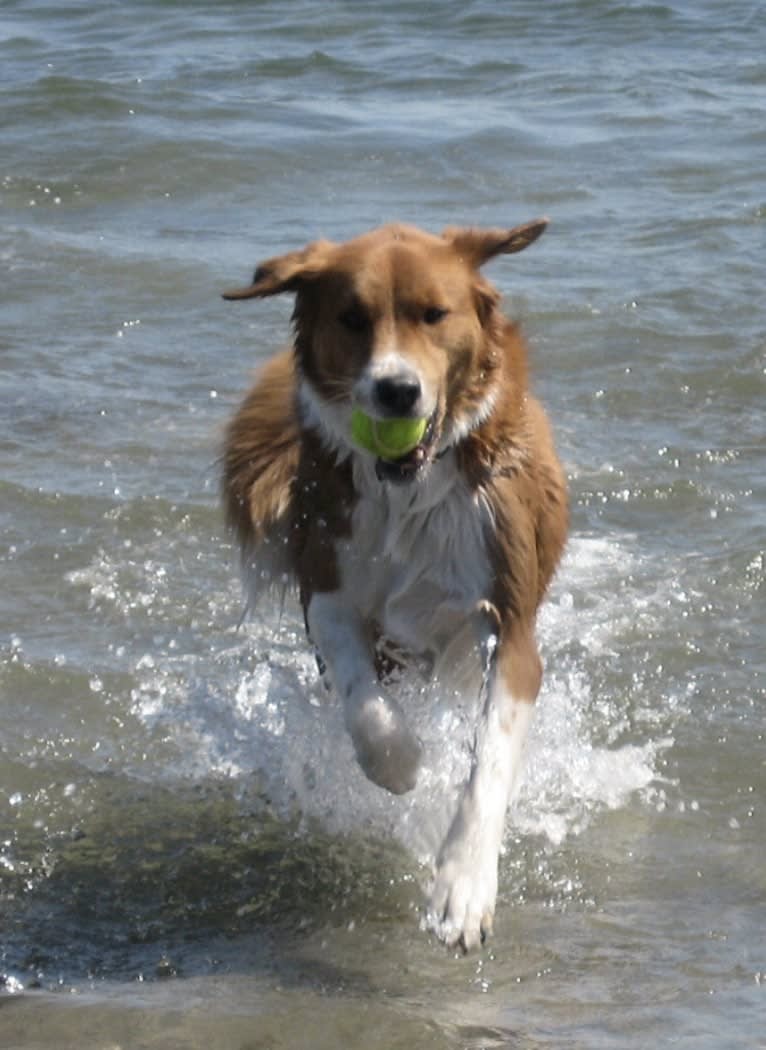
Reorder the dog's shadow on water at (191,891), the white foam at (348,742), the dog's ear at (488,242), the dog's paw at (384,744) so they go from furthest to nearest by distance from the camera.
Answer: the white foam at (348,742)
the dog's ear at (488,242)
the dog's paw at (384,744)
the dog's shadow on water at (191,891)

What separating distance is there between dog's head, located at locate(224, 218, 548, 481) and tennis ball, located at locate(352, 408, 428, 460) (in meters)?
0.04

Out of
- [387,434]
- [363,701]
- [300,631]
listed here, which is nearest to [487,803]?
[363,701]

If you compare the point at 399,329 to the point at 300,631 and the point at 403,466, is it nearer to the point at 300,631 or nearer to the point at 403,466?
the point at 403,466

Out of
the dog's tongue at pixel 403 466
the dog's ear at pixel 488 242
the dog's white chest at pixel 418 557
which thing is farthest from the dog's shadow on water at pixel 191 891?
the dog's ear at pixel 488 242

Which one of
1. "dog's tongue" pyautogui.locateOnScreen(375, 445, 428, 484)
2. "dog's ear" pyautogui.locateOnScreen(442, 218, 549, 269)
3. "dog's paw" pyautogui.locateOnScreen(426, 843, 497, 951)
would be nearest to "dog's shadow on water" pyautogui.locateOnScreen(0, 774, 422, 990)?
"dog's paw" pyautogui.locateOnScreen(426, 843, 497, 951)

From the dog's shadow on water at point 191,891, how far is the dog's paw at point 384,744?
1.33ft

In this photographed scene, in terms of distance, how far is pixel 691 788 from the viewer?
235 inches

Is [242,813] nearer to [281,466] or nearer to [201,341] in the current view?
[281,466]

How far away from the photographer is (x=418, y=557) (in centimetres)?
548

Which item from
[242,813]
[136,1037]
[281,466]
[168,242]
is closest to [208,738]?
[242,813]

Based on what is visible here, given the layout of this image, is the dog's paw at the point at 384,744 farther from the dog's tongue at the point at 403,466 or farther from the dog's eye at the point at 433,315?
the dog's eye at the point at 433,315

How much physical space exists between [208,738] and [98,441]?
2753 millimetres

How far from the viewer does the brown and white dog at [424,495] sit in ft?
16.5

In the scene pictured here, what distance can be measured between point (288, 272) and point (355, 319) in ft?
0.90
